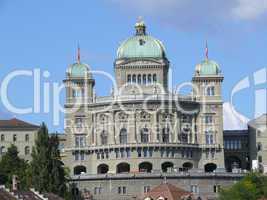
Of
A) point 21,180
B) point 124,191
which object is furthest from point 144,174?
point 21,180

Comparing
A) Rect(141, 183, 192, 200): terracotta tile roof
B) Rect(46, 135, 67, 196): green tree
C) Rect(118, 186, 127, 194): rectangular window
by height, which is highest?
Rect(46, 135, 67, 196): green tree

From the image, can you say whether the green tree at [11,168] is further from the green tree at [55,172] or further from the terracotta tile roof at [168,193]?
the terracotta tile roof at [168,193]

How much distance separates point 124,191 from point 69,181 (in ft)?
30.7

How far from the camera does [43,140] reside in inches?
6560

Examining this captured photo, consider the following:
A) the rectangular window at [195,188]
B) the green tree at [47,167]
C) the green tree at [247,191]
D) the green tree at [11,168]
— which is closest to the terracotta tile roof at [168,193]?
the green tree at [247,191]

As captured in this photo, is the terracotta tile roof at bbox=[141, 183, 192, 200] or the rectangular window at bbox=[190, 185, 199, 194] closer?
the terracotta tile roof at bbox=[141, 183, 192, 200]

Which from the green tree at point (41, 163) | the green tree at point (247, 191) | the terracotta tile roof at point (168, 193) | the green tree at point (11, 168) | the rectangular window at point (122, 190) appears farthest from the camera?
the rectangular window at point (122, 190)

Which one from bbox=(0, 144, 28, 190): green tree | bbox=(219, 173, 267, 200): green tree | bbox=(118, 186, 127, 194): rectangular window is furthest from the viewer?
bbox=(118, 186, 127, 194): rectangular window

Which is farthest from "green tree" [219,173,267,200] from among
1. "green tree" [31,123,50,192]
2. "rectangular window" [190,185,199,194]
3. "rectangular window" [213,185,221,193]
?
"rectangular window" [213,185,221,193]

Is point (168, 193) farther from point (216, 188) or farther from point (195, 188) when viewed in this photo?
point (216, 188)

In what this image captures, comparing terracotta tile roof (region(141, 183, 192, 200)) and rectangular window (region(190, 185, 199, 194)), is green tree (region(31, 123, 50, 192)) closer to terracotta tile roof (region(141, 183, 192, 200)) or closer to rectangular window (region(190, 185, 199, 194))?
terracotta tile roof (region(141, 183, 192, 200))

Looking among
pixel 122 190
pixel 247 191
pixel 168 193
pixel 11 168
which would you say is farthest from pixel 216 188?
pixel 247 191

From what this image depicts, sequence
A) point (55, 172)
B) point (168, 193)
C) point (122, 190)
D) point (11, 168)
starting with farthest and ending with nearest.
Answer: point (122, 190)
point (11, 168)
point (168, 193)
point (55, 172)

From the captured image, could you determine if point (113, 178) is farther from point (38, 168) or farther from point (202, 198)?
point (38, 168)
